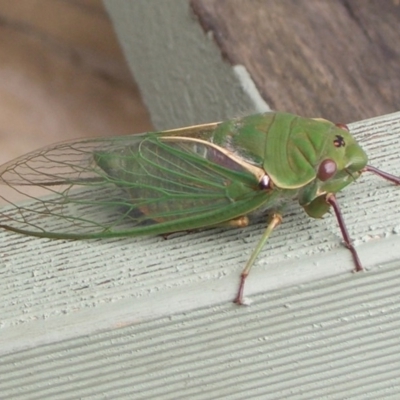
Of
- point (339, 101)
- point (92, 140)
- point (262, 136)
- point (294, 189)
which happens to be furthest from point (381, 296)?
point (339, 101)

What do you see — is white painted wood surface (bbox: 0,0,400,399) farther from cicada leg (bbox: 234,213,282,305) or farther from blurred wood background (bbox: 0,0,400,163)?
blurred wood background (bbox: 0,0,400,163)

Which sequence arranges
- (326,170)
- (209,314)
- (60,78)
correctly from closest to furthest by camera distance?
(209,314), (326,170), (60,78)

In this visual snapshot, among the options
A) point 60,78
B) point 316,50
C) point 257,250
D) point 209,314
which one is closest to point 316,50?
point 316,50

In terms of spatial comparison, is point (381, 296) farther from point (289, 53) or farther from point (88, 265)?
point (289, 53)

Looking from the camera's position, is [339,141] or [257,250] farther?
[339,141]

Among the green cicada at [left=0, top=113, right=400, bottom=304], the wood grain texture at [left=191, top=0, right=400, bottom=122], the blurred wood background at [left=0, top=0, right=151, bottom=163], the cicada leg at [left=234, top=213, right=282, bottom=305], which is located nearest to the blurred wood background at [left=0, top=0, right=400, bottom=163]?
the wood grain texture at [left=191, top=0, right=400, bottom=122]

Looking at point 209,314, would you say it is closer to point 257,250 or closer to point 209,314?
point 209,314

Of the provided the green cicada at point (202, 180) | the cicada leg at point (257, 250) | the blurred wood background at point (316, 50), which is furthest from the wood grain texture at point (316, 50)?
the cicada leg at point (257, 250)
